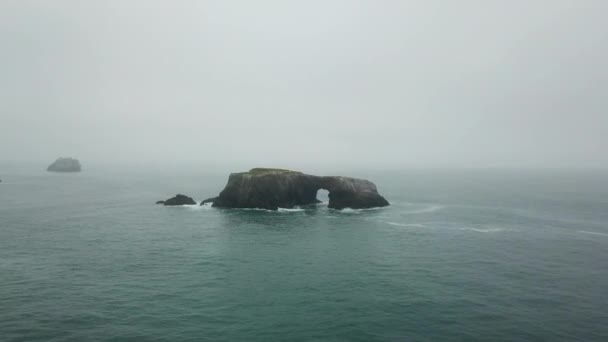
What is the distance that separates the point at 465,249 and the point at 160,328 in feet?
137

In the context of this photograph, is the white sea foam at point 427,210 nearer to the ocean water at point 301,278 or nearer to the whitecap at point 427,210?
the whitecap at point 427,210

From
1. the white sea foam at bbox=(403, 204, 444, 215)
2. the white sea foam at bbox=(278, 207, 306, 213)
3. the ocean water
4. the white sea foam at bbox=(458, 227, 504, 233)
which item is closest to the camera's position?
the ocean water

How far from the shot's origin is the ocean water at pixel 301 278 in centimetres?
2830

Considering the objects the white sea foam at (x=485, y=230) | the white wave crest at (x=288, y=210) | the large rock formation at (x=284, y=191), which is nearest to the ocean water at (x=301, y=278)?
the white sea foam at (x=485, y=230)

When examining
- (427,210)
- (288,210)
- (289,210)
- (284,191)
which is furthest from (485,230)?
(284,191)

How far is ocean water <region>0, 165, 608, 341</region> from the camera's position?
28297 mm

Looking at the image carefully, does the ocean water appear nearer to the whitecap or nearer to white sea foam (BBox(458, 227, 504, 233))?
white sea foam (BBox(458, 227, 504, 233))

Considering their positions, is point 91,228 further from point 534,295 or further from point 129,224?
point 534,295

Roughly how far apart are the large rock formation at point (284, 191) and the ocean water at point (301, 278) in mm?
11967

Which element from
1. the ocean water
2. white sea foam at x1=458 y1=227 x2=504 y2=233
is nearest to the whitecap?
the ocean water

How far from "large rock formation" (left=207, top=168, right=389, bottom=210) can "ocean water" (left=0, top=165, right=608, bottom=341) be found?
12.0 meters

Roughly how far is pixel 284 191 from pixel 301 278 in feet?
161

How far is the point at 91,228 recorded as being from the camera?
6462cm

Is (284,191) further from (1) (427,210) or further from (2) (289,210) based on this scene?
(1) (427,210)
